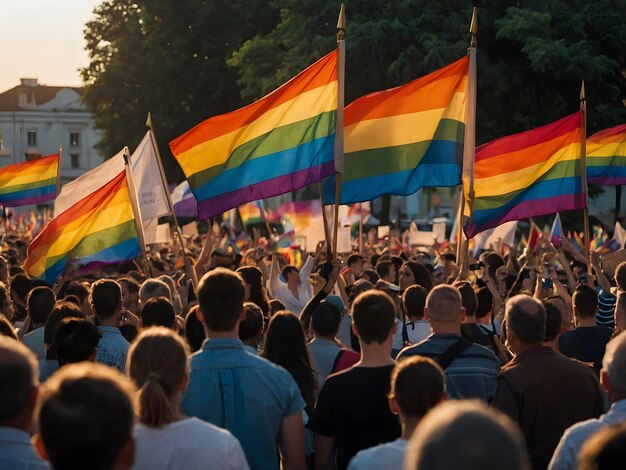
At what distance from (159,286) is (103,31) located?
149 feet

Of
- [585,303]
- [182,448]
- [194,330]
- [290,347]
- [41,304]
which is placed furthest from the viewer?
[41,304]

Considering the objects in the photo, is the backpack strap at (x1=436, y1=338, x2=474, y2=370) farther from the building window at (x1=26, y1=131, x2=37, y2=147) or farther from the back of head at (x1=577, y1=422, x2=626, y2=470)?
the building window at (x1=26, y1=131, x2=37, y2=147)

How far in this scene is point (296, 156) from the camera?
11.1 metres

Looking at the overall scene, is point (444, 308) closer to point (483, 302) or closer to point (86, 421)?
point (483, 302)

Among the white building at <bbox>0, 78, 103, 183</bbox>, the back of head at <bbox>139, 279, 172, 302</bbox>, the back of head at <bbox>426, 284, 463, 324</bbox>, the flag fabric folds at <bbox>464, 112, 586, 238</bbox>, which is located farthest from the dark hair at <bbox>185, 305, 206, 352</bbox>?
the white building at <bbox>0, 78, 103, 183</bbox>

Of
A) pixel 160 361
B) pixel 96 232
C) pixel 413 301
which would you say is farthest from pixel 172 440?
pixel 96 232

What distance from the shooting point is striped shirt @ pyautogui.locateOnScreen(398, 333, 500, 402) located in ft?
20.6

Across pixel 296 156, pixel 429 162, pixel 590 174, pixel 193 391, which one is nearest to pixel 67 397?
pixel 193 391

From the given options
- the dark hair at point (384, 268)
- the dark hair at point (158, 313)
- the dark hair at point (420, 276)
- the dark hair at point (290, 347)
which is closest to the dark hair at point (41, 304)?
the dark hair at point (158, 313)

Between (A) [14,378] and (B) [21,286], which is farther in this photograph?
(B) [21,286]

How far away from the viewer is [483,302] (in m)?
8.58

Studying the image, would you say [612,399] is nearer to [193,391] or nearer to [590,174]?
[193,391]

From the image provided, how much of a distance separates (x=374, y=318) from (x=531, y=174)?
8.12 meters

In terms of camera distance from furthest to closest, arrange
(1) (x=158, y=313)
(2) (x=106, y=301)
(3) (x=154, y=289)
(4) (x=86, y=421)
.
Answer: (3) (x=154, y=289) → (1) (x=158, y=313) → (2) (x=106, y=301) → (4) (x=86, y=421)
